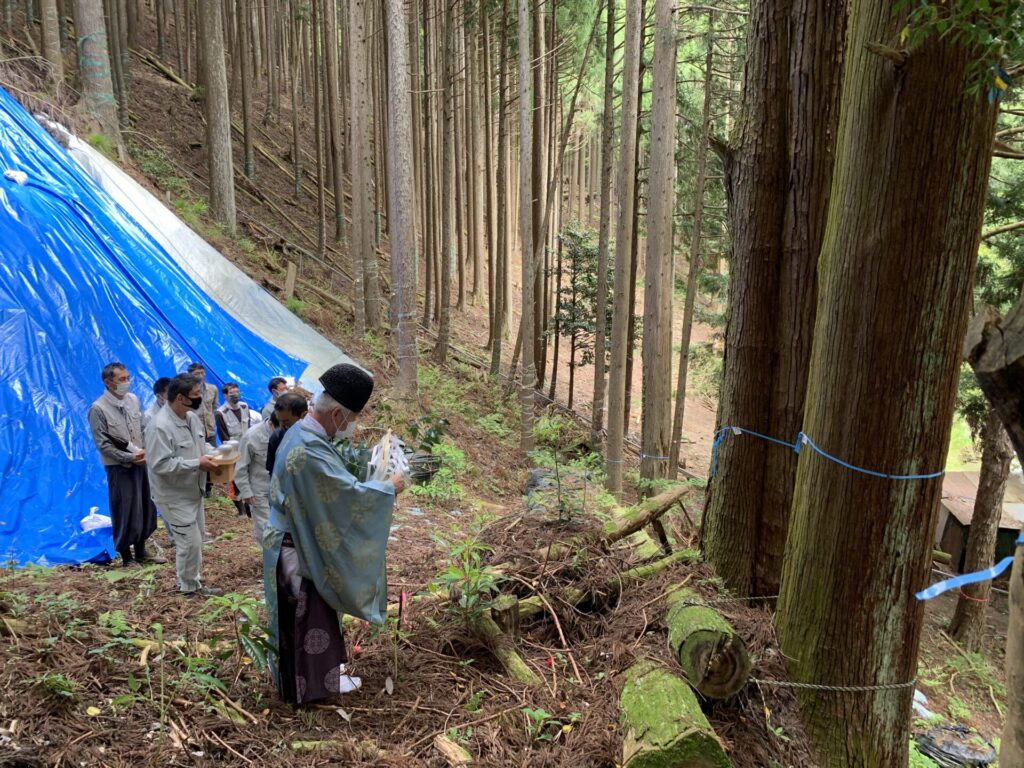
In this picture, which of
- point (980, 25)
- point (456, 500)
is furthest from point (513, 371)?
point (980, 25)

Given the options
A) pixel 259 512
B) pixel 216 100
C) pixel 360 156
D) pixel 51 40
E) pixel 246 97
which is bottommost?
pixel 259 512

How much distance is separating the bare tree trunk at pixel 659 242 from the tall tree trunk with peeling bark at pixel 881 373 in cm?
622

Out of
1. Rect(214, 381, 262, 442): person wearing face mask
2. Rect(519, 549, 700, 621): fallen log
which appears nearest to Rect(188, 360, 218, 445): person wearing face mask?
Rect(214, 381, 262, 442): person wearing face mask

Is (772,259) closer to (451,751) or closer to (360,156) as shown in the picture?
(451,751)

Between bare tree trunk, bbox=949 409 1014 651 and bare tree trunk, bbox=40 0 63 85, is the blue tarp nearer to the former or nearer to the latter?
bare tree trunk, bbox=40 0 63 85

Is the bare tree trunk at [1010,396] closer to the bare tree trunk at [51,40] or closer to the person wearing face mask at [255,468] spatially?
the person wearing face mask at [255,468]

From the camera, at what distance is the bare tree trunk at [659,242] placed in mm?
8930

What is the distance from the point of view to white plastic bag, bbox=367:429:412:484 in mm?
3635

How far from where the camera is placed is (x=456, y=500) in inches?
379

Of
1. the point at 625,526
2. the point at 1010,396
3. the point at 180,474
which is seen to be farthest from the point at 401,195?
the point at 1010,396

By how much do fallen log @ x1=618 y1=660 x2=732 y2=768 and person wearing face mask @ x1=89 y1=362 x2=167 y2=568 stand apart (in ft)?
15.3

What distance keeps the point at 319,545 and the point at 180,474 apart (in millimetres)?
2387

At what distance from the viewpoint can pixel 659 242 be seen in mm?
9539

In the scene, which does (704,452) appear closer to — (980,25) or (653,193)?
(653,193)
